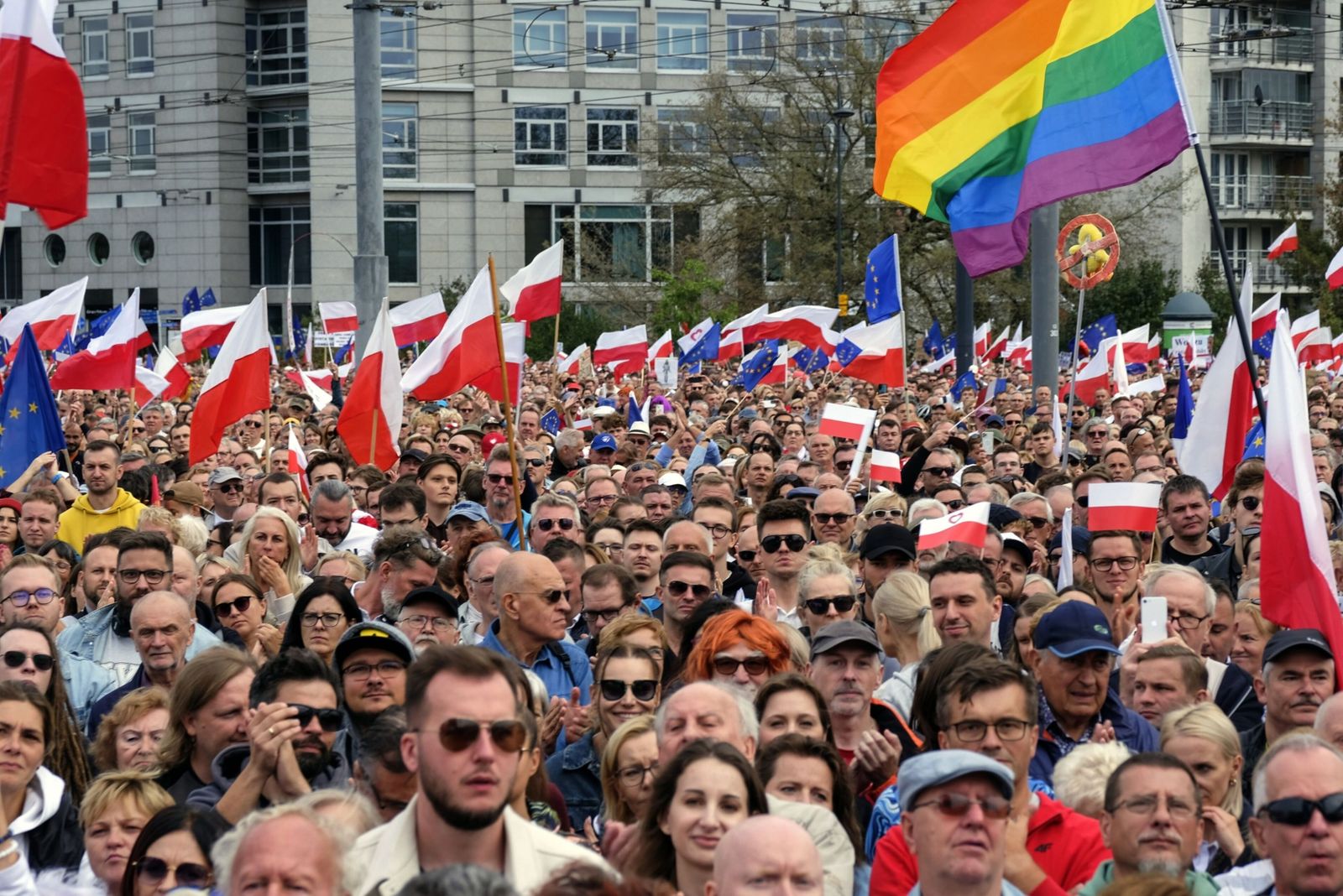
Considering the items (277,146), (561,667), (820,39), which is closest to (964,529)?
(561,667)

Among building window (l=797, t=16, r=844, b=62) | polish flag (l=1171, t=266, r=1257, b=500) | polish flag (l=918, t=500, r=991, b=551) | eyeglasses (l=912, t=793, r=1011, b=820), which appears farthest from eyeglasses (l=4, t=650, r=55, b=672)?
building window (l=797, t=16, r=844, b=62)

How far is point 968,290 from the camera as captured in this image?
28.8 m

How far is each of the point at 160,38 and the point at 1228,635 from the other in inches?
2569

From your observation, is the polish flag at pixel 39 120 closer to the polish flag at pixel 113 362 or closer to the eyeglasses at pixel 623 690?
the eyeglasses at pixel 623 690

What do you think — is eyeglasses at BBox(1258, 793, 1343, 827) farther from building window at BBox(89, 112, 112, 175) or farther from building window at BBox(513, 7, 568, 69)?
building window at BBox(89, 112, 112, 175)

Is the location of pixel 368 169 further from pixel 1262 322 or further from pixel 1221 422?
pixel 1262 322

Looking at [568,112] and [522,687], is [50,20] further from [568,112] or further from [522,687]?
[568,112]

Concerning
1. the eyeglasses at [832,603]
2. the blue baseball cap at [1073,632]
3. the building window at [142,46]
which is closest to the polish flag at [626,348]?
the eyeglasses at [832,603]

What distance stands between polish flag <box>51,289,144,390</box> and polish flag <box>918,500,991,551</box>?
1183 cm

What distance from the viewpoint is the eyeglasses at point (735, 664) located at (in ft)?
23.7

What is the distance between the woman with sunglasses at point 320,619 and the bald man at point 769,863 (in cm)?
391

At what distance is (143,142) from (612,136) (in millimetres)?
16102

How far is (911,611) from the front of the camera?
8.03m

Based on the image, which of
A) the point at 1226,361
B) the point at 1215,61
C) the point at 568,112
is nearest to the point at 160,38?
the point at 568,112
